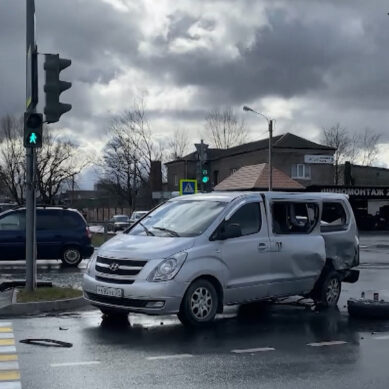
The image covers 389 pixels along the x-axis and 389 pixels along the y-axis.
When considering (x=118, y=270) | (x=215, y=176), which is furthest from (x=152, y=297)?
(x=215, y=176)

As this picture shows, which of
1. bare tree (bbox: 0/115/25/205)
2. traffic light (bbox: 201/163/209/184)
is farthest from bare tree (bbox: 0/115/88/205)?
traffic light (bbox: 201/163/209/184)

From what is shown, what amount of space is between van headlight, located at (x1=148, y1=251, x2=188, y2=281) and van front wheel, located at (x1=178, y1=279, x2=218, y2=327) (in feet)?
1.21

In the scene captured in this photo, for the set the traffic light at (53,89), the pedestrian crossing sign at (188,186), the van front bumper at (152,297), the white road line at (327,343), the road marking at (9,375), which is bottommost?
the white road line at (327,343)

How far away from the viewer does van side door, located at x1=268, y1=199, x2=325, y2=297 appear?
35.1ft

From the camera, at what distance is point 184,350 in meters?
8.04

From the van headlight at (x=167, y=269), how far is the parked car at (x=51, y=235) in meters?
10.6

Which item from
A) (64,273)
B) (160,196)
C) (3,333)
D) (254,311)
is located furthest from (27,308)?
(160,196)

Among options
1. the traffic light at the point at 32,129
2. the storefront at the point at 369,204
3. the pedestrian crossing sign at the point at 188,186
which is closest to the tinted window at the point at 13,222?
the pedestrian crossing sign at the point at 188,186

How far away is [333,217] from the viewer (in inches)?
484

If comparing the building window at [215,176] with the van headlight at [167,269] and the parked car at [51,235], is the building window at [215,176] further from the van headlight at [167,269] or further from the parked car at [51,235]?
the van headlight at [167,269]

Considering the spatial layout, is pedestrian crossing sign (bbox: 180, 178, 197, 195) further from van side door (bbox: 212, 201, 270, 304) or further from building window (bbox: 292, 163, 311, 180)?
building window (bbox: 292, 163, 311, 180)

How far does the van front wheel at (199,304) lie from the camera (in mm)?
9398

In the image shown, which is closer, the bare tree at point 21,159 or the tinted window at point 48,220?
the tinted window at point 48,220

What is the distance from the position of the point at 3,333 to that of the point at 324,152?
62944 mm
